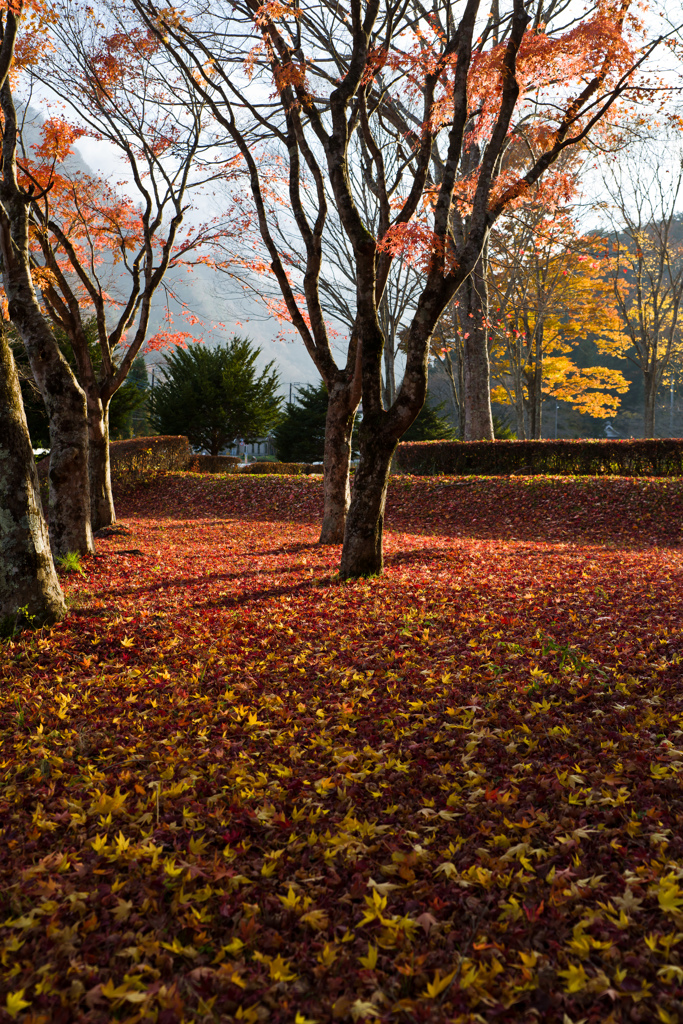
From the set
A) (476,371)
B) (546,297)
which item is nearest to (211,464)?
(476,371)

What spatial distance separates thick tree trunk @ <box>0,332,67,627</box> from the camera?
14.6 feet

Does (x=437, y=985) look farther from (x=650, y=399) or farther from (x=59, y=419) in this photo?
(x=650, y=399)

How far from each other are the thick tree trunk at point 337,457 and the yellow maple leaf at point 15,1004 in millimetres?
6471

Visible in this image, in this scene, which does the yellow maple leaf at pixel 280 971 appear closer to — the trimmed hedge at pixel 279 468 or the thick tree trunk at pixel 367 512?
the thick tree trunk at pixel 367 512

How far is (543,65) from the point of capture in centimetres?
659

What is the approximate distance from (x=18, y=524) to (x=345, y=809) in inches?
127

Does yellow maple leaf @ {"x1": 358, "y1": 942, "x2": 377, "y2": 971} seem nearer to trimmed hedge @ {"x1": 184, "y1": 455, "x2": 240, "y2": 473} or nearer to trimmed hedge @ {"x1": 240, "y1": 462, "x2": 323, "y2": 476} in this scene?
trimmed hedge @ {"x1": 184, "y1": 455, "x2": 240, "y2": 473}

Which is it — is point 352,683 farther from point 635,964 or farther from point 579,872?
point 635,964

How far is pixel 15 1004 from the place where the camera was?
171 centimetres

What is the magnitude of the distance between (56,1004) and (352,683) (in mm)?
2392

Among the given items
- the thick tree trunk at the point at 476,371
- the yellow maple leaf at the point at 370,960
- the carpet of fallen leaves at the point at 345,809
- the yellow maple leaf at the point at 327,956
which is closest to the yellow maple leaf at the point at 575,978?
the carpet of fallen leaves at the point at 345,809

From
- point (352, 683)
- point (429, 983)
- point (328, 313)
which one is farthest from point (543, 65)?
point (328, 313)

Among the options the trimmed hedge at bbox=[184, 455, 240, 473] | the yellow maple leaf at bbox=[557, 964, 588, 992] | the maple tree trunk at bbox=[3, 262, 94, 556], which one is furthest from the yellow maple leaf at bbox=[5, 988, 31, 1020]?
the trimmed hedge at bbox=[184, 455, 240, 473]

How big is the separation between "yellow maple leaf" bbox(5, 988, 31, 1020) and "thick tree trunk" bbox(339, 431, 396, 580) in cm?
484
